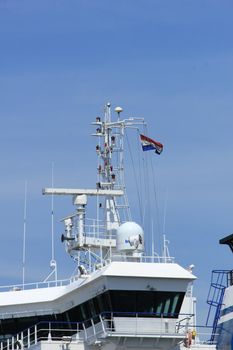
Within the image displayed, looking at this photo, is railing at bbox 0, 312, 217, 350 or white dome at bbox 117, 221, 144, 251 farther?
white dome at bbox 117, 221, 144, 251

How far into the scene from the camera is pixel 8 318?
2876 inches

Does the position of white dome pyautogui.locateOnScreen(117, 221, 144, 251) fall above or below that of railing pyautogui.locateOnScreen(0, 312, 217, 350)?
above

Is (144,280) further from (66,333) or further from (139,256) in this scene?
(66,333)

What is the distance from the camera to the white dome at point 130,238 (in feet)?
224

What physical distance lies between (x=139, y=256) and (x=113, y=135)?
8.76 metres

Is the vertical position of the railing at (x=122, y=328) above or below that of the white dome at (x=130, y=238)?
below

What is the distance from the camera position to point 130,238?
68.2 meters

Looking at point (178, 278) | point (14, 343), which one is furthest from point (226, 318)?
point (14, 343)

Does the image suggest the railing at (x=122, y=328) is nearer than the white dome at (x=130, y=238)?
Yes

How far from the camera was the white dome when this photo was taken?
6812cm

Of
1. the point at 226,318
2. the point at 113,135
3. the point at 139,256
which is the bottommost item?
the point at 226,318

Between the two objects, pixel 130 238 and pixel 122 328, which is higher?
pixel 130 238

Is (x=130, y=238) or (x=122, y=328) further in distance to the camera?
(x=130, y=238)

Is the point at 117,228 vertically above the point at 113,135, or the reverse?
the point at 113,135
